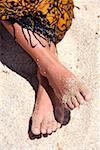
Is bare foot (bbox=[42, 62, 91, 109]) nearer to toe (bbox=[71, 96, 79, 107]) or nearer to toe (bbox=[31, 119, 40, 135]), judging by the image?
toe (bbox=[71, 96, 79, 107])

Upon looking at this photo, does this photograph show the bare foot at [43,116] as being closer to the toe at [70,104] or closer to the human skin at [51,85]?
the human skin at [51,85]

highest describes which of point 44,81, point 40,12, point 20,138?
point 40,12

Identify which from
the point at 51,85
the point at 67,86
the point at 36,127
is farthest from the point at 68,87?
the point at 36,127

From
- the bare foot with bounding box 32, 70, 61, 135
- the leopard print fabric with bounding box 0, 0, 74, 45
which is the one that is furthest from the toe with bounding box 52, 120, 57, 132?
the leopard print fabric with bounding box 0, 0, 74, 45

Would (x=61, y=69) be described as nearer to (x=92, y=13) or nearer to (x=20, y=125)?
(x=20, y=125)

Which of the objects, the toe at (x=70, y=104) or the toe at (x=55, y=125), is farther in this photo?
the toe at (x=55, y=125)

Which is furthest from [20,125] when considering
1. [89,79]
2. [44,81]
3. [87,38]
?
[87,38]

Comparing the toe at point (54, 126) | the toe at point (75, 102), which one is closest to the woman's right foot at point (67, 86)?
the toe at point (75, 102)
